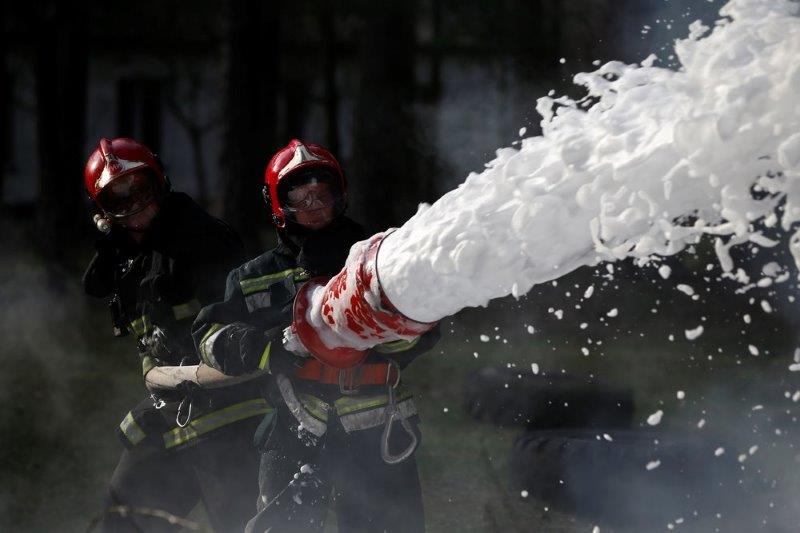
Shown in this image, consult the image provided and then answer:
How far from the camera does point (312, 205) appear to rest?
384cm

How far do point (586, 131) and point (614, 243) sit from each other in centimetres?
27

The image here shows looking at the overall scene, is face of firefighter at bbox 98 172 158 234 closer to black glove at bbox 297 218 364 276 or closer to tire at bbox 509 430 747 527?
black glove at bbox 297 218 364 276

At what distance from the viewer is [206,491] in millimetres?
4102

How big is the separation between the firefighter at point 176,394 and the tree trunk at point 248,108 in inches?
253

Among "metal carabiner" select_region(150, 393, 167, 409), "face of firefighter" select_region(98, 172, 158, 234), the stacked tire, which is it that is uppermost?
"face of firefighter" select_region(98, 172, 158, 234)

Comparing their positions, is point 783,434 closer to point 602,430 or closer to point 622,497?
point 602,430

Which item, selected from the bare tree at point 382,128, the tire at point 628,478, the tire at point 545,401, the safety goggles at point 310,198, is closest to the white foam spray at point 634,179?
the safety goggles at point 310,198

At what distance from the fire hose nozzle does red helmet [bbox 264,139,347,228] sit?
0.49m

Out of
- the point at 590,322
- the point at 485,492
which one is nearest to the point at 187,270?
the point at 485,492

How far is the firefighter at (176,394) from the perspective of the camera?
406 centimetres

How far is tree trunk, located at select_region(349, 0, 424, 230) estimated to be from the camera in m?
11.1

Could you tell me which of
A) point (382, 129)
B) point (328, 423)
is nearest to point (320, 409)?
point (328, 423)

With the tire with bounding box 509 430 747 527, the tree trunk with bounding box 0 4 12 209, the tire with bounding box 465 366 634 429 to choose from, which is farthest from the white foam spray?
the tree trunk with bounding box 0 4 12 209

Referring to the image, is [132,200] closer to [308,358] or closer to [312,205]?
[312,205]
